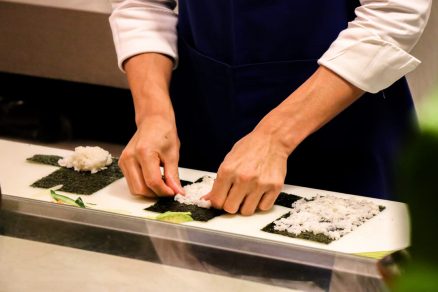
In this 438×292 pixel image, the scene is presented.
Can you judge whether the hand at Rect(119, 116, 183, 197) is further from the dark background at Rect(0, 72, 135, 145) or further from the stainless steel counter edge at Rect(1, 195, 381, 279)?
the dark background at Rect(0, 72, 135, 145)

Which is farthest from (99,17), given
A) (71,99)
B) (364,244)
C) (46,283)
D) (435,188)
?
(435,188)

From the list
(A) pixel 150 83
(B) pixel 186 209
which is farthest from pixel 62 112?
(B) pixel 186 209

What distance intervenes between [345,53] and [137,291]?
84 centimetres

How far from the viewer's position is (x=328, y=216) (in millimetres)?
1310

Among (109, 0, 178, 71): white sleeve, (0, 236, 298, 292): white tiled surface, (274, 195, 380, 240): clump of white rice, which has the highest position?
(109, 0, 178, 71): white sleeve

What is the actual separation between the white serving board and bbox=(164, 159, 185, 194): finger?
39 mm

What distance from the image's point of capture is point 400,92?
5.43 ft

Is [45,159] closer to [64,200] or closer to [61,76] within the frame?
[64,200]

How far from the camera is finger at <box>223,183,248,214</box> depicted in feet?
4.36

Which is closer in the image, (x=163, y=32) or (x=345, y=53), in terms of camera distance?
(x=345, y=53)

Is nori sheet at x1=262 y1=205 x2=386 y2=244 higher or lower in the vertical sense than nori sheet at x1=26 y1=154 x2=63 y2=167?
lower

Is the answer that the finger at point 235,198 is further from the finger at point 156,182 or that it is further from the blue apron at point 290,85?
the blue apron at point 290,85

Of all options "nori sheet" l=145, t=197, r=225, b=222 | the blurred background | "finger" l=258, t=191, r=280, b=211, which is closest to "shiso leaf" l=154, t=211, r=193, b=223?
"nori sheet" l=145, t=197, r=225, b=222

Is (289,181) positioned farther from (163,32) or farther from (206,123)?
(163,32)
